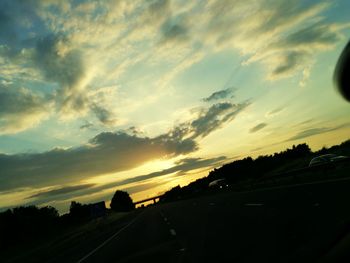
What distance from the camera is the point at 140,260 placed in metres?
13.0

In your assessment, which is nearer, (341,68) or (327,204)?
(341,68)

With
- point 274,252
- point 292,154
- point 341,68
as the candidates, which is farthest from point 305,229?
point 292,154

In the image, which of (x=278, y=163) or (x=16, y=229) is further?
(x=278, y=163)

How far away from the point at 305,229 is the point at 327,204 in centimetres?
441

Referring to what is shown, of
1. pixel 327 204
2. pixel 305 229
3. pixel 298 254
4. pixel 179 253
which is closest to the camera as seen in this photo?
pixel 298 254

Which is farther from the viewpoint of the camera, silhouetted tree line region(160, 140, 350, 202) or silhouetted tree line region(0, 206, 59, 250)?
silhouetted tree line region(160, 140, 350, 202)

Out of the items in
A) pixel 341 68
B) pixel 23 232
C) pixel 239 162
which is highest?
pixel 239 162

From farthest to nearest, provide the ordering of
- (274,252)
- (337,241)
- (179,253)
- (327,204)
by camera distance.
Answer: (327,204), (179,253), (274,252), (337,241)

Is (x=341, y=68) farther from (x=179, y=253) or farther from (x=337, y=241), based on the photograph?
(x=179, y=253)

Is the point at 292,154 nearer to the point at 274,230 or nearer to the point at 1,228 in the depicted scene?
the point at 1,228

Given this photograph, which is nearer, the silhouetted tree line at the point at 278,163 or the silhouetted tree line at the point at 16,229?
the silhouetted tree line at the point at 16,229

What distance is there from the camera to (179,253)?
12.8 m

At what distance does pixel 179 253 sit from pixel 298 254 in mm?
5001

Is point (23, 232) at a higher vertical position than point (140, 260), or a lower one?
higher
